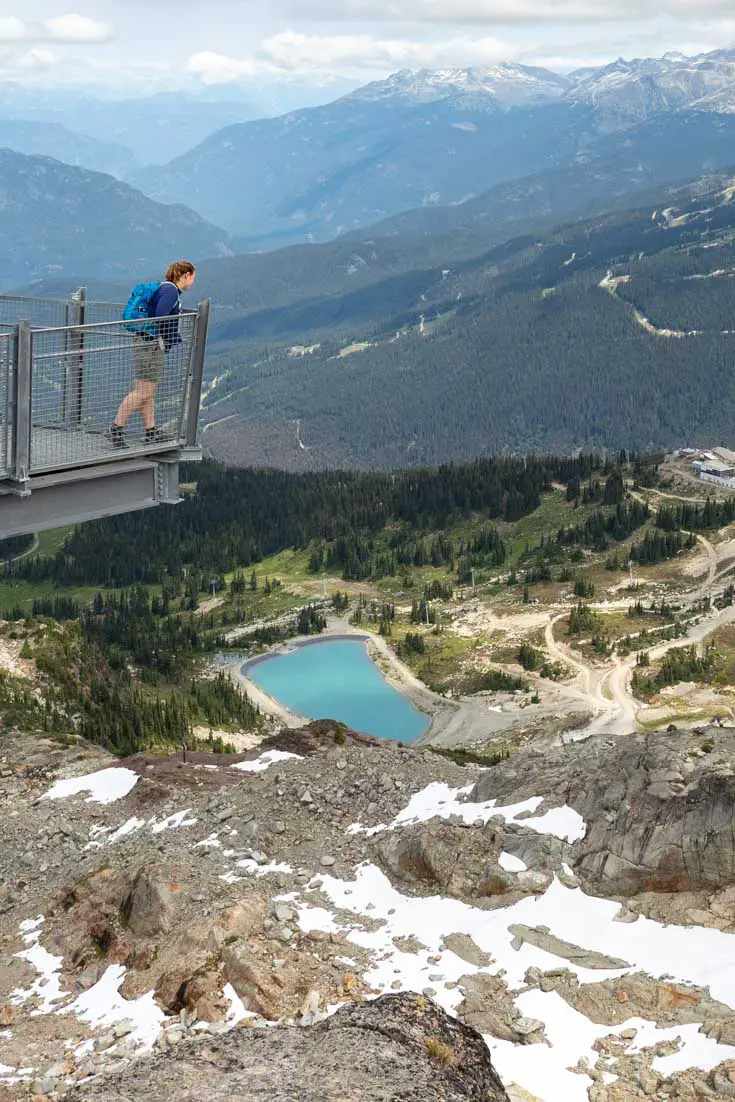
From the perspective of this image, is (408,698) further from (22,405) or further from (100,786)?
(22,405)

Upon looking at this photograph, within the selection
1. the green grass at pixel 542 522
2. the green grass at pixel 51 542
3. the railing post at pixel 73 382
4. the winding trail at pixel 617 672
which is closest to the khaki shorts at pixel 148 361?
the railing post at pixel 73 382

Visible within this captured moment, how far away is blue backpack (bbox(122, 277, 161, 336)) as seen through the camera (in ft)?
56.7

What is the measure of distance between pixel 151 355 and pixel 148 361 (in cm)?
11

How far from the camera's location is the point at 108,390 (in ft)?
57.3

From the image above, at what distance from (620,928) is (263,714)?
224 feet

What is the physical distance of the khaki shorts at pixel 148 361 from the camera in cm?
1730

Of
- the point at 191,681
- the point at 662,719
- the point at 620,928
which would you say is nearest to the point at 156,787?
the point at 620,928

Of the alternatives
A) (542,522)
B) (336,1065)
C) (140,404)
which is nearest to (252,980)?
(336,1065)

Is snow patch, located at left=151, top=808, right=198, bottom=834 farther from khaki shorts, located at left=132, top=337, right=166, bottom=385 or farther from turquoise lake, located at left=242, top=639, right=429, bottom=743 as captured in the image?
turquoise lake, located at left=242, top=639, right=429, bottom=743

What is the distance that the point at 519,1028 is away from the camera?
57.8 feet

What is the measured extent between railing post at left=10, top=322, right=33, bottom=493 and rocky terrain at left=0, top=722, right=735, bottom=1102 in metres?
8.18

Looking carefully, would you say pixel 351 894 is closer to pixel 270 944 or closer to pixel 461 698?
pixel 270 944

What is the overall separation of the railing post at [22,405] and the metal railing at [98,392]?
0.03 metres

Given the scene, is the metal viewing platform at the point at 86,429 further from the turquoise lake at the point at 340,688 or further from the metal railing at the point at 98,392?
the turquoise lake at the point at 340,688
